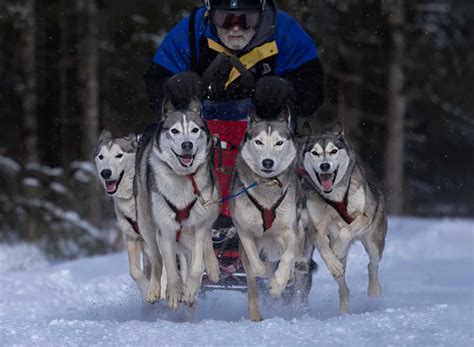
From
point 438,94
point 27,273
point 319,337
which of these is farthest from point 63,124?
point 319,337

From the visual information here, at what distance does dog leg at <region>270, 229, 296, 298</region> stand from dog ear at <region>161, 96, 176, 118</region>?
992mm

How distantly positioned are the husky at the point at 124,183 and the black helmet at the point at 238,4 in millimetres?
1067

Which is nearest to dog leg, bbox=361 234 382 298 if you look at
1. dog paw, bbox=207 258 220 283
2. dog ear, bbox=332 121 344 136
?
dog ear, bbox=332 121 344 136

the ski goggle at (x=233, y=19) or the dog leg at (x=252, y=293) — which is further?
the ski goggle at (x=233, y=19)

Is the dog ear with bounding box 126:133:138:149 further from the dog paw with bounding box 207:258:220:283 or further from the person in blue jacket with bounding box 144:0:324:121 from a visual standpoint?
the dog paw with bounding box 207:258:220:283

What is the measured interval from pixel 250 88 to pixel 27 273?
3939mm

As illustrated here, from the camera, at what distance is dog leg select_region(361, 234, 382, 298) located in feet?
23.7

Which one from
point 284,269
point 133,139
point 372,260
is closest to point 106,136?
point 133,139

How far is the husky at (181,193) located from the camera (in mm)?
6141

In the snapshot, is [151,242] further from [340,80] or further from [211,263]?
[340,80]

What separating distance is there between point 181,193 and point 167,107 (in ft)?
1.68

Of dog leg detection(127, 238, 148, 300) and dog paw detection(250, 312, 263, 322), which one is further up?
dog leg detection(127, 238, 148, 300)

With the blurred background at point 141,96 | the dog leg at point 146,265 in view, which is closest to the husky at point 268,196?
the dog leg at point 146,265

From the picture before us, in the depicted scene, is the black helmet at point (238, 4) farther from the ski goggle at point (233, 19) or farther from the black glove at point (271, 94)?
the black glove at point (271, 94)
